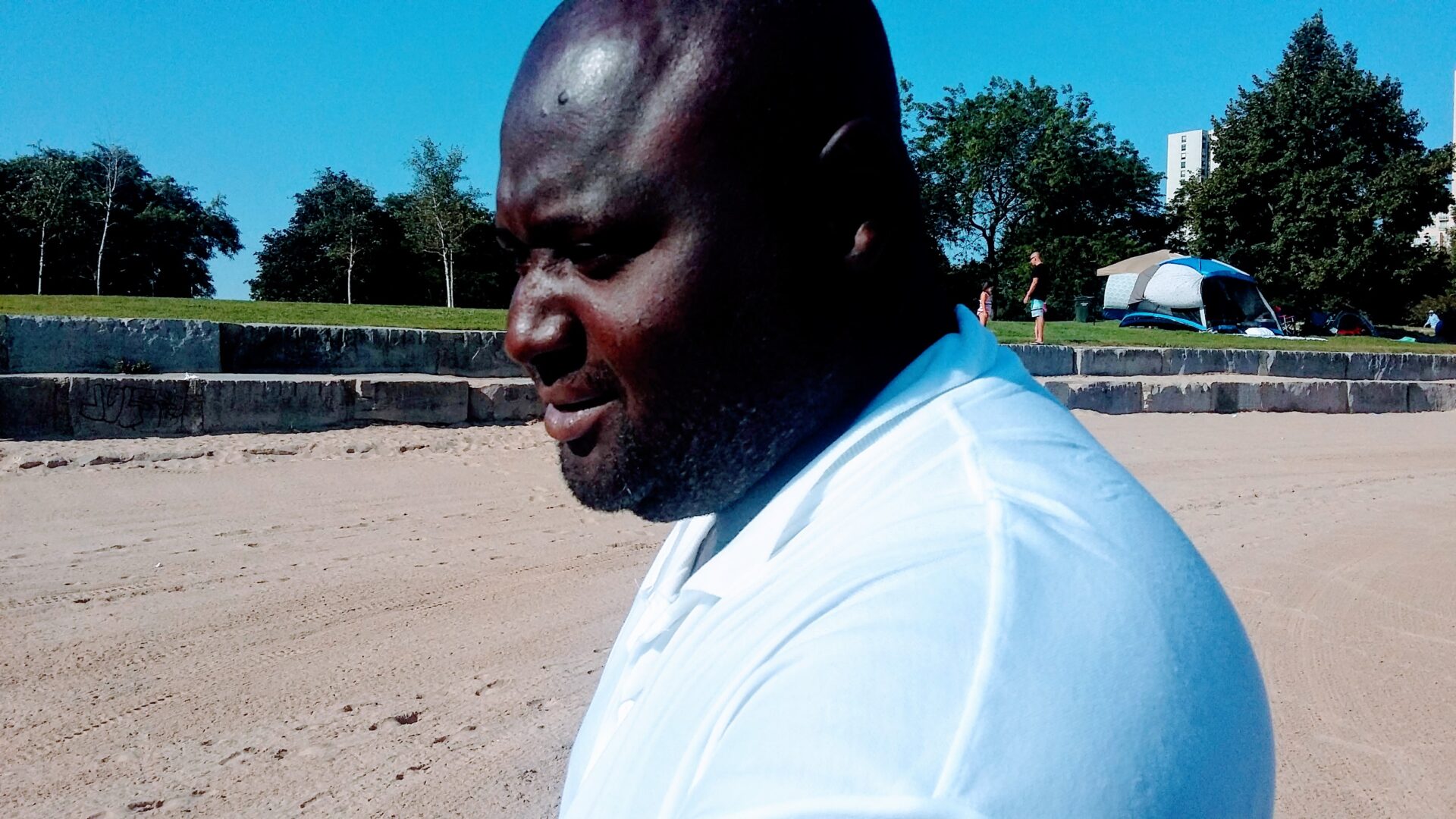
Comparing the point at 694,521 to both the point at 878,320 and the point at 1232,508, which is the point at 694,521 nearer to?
the point at 878,320

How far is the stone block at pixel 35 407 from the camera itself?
741 cm

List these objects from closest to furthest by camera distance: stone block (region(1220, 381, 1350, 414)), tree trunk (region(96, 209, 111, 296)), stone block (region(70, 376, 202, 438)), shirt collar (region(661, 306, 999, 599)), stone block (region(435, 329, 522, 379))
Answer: shirt collar (region(661, 306, 999, 599)) → stone block (region(70, 376, 202, 438)) → stone block (region(435, 329, 522, 379)) → stone block (region(1220, 381, 1350, 414)) → tree trunk (region(96, 209, 111, 296))

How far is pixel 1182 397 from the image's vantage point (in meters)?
12.9

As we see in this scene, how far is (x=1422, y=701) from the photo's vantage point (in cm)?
379

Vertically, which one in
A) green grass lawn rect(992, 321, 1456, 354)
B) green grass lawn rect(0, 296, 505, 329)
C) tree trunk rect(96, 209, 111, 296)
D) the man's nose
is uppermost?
tree trunk rect(96, 209, 111, 296)

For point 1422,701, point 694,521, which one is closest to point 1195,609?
point 694,521

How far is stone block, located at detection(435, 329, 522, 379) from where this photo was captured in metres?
10.3

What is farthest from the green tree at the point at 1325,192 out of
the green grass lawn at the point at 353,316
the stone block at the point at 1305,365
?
the stone block at the point at 1305,365

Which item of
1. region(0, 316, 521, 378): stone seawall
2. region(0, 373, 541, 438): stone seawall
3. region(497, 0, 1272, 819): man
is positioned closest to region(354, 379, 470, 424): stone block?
region(0, 373, 541, 438): stone seawall

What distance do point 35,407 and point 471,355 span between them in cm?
395

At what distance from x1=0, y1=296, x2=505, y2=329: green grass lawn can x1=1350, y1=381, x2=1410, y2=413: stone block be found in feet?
40.6

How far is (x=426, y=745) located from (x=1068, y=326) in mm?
18676

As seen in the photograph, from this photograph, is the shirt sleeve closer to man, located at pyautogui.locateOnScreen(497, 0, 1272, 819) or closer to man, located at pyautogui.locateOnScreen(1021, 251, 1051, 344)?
man, located at pyautogui.locateOnScreen(497, 0, 1272, 819)

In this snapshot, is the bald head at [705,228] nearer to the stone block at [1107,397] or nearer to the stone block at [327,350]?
the stone block at [327,350]
